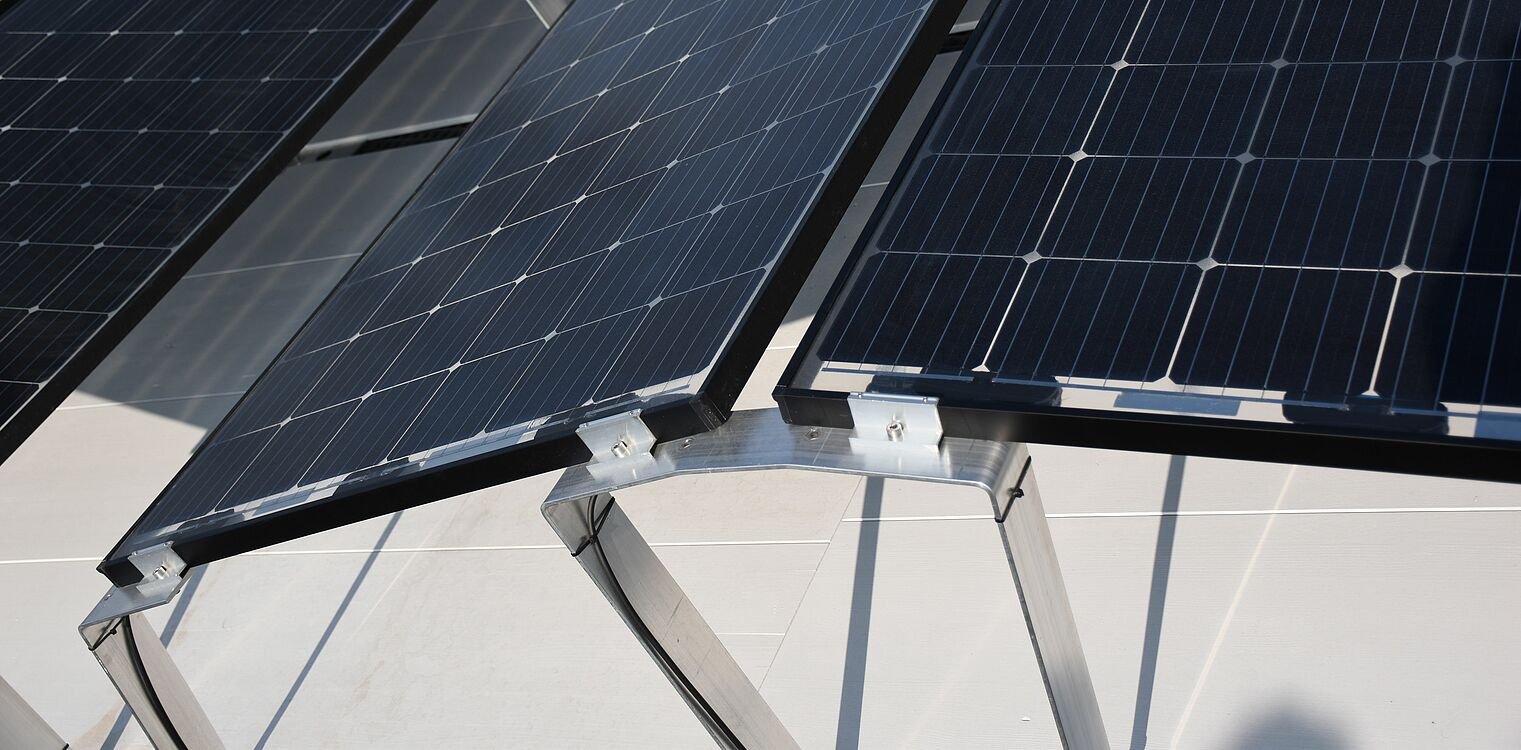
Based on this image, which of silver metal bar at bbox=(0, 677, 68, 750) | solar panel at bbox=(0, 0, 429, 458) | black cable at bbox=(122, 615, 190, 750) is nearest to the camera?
black cable at bbox=(122, 615, 190, 750)

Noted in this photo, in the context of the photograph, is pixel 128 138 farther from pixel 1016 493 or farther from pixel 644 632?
pixel 1016 493

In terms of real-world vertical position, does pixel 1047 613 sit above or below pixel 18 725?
above

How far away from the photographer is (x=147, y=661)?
14.2 feet

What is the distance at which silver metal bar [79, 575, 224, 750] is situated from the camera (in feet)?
13.4

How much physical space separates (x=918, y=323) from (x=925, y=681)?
6.51 feet

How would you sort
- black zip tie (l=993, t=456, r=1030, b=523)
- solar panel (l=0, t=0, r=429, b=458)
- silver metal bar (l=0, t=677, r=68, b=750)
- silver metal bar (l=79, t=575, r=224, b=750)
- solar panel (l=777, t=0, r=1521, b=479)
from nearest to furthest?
1. solar panel (l=777, t=0, r=1521, b=479)
2. black zip tie (l=993, t=456, r=1030, b=523)
3. silver metal bar (l=79, t=575, r=224, b=750)
4. silver metal bar (l=0, t=677, r=68, b=750)
5. solar panel (l=0, t=0, r=429, b=458)

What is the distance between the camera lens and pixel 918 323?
341 cm

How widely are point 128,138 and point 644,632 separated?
4200mm

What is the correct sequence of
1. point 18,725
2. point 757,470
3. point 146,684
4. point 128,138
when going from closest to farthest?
point 757,470 < point 146,684 < point 18,725 < point 128,138


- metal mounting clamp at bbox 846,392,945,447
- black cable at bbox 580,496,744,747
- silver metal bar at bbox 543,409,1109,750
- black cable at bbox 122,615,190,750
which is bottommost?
black cable at bbox 122,615,190,750

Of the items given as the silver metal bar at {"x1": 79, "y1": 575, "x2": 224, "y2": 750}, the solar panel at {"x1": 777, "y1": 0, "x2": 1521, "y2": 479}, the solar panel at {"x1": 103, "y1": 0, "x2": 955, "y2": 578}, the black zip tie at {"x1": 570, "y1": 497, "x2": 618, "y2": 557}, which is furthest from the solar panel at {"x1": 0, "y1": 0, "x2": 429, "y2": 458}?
the solar panel at {"x1": 777, "y1": 0, "x2": 1521, "y2": 479}

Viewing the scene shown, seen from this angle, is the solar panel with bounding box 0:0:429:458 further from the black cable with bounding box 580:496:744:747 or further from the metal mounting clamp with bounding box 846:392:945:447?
the metal mounting clamp with bounding box 846:392:945:447

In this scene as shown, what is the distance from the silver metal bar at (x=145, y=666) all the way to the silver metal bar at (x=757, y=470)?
1258 millimetres

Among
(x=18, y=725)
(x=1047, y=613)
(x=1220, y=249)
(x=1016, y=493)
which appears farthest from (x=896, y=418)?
(x=18, y=725)
